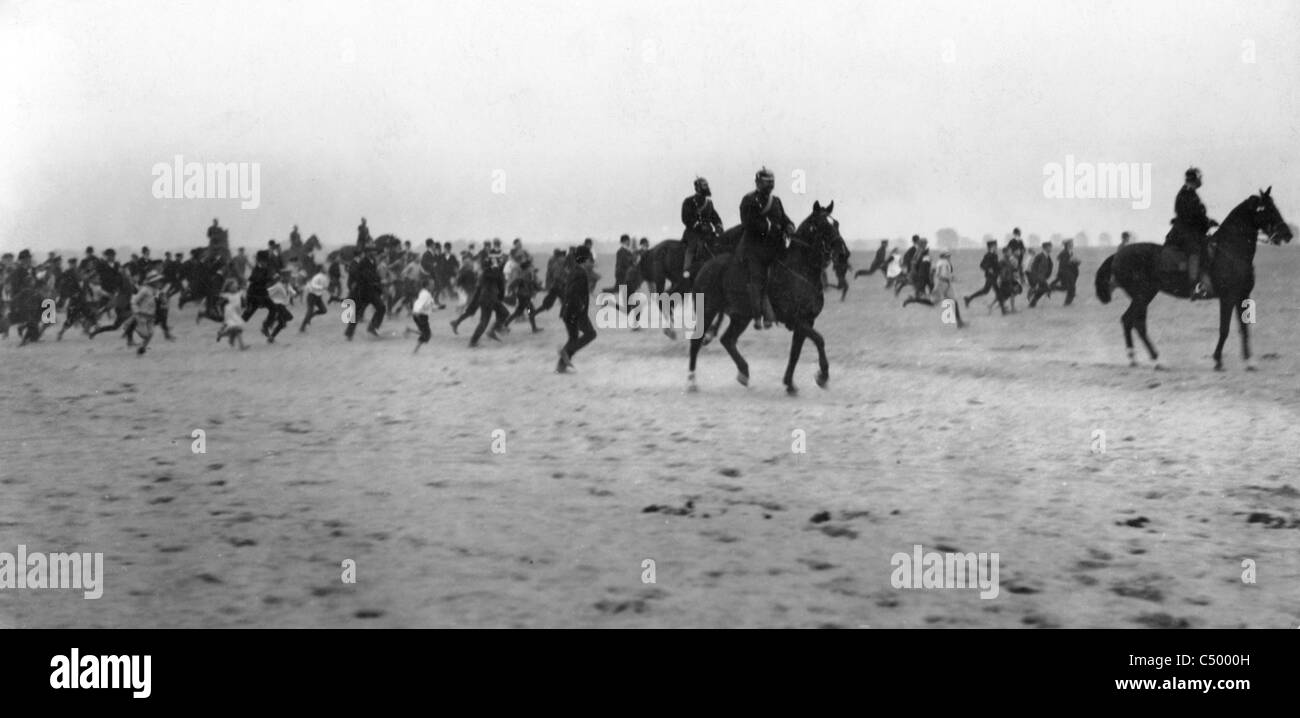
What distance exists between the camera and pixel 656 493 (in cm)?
804

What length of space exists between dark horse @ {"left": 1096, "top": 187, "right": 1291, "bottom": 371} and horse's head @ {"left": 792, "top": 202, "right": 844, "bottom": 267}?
14.7ft

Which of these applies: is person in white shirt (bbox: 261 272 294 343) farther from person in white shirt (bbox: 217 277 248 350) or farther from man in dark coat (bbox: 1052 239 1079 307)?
man in dark coat (bbox: 1052 239 1079 307)

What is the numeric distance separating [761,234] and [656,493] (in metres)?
5.22

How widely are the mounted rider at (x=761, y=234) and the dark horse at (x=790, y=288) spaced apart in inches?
3.8

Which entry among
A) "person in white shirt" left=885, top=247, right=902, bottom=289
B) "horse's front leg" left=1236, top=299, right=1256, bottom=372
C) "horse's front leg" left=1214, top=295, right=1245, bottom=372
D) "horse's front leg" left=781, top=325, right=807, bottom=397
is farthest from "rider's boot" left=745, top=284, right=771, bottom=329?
"person in white shirt" left=885, top=247, right=902, bottom=289

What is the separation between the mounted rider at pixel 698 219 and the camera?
16.5 m

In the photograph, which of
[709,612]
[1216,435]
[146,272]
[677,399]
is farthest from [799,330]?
[146,272]

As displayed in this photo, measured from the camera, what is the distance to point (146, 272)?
20219 millimetres

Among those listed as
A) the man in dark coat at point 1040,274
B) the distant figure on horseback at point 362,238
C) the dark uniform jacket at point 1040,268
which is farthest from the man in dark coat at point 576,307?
the dark uniform jacket at point 1040,268

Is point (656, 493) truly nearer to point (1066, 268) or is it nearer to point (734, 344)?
point (734, 344)

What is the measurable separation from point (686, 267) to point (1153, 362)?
659 centimetres
